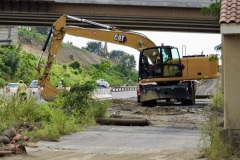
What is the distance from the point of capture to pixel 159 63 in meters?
34.0

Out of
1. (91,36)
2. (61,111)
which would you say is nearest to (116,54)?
(91,36)

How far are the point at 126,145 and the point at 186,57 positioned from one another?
1921cm

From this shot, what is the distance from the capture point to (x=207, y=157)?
14.4 metres

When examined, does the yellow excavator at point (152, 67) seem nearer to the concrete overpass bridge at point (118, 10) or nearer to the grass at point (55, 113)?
the grass at point (55, 113)

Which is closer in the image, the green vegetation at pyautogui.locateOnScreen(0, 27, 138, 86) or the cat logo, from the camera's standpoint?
the cat logo

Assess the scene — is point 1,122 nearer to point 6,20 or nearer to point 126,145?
point 126,145

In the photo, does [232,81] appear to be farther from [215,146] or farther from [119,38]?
[119,38]

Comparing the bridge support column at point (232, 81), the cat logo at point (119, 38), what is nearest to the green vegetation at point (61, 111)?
the bridge support column at point (232, 81)

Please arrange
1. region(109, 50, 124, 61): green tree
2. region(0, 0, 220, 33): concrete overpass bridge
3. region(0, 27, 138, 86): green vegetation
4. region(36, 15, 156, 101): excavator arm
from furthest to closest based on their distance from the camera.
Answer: region(109, 50, 124, 61): green tree, region(0, 27, 138, 86): green vegetation, region(0, 0, 220, 33): concrete overpass bridge, region(36, 15, 156, 101): excavator arm

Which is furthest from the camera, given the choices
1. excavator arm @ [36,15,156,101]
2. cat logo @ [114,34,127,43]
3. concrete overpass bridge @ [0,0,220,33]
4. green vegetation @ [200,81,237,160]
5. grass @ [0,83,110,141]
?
concrete overpass bridge @ [0,0,220,33]

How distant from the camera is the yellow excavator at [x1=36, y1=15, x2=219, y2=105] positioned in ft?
109

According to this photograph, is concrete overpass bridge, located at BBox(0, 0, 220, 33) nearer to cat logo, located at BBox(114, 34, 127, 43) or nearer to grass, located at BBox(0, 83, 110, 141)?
cat logo, located at BBox(114, 34, 127, 43)

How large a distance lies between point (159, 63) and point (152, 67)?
19.6 inches

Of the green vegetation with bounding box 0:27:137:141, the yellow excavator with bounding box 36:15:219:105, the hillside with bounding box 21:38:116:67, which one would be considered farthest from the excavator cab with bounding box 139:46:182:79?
the hillside with bounding box 21:38:116:67
